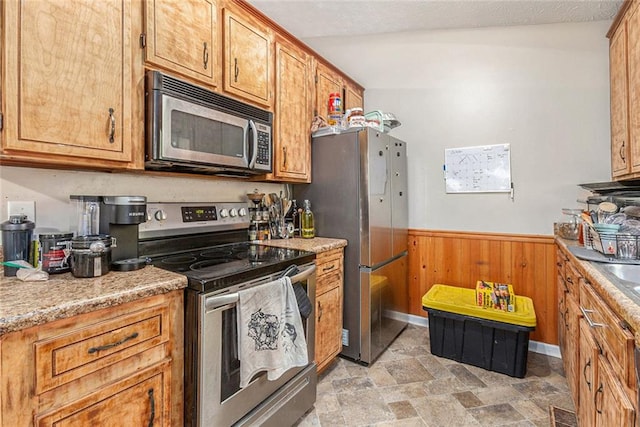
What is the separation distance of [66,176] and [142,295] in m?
0.81

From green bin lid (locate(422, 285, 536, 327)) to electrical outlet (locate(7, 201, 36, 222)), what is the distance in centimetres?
241

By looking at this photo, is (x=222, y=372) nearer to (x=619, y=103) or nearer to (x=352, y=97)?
(x=352, y=97)

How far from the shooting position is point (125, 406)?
41.3 inches

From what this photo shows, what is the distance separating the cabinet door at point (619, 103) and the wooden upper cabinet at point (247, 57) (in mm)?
2184

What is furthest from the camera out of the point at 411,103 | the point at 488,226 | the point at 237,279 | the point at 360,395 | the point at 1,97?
the point at 411,103

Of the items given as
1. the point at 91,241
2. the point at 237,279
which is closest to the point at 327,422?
→ the point at 237,279

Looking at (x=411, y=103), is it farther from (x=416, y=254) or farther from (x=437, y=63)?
(x=416, y=254)

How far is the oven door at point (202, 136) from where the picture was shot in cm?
144

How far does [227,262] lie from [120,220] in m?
0.50

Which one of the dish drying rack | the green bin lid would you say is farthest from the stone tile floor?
the dish drying rack

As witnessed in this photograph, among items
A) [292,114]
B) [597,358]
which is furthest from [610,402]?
[292,114]

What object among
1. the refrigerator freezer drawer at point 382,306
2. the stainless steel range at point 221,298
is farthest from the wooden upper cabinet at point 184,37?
the refrigerator freezer drawer at point 382,306

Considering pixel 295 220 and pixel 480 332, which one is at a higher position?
pixel 295 220

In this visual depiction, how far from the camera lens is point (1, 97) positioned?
1.02 meters
